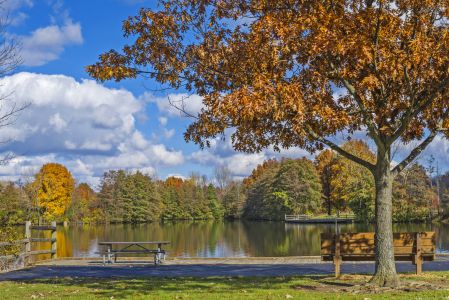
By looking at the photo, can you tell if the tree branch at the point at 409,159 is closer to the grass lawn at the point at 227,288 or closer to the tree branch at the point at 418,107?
the tree branch at the point at 418,107

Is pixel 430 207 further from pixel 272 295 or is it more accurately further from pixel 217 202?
pixel 272 295

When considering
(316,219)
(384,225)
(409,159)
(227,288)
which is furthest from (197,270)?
(316,219)

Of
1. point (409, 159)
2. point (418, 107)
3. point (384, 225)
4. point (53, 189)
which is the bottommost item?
point (384, 225)

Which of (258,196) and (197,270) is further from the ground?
(258,196)

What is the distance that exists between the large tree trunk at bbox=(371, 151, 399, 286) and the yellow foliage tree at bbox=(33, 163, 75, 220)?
72.8 metres

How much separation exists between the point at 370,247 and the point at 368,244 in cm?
9

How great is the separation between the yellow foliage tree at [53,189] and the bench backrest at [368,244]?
7078 centimetres

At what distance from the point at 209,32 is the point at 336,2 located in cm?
306

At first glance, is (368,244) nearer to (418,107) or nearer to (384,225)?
(384,225)

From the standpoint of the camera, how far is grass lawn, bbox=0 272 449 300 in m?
10.2

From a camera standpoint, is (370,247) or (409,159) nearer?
(409,159)

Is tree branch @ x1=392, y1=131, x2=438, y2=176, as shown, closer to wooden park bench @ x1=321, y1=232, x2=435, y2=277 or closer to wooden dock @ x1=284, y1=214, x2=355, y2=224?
wooden park bench @ x1=321, y1=232, x2=435, y2=277

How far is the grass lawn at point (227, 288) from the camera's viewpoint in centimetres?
1025

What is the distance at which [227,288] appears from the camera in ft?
37.9
